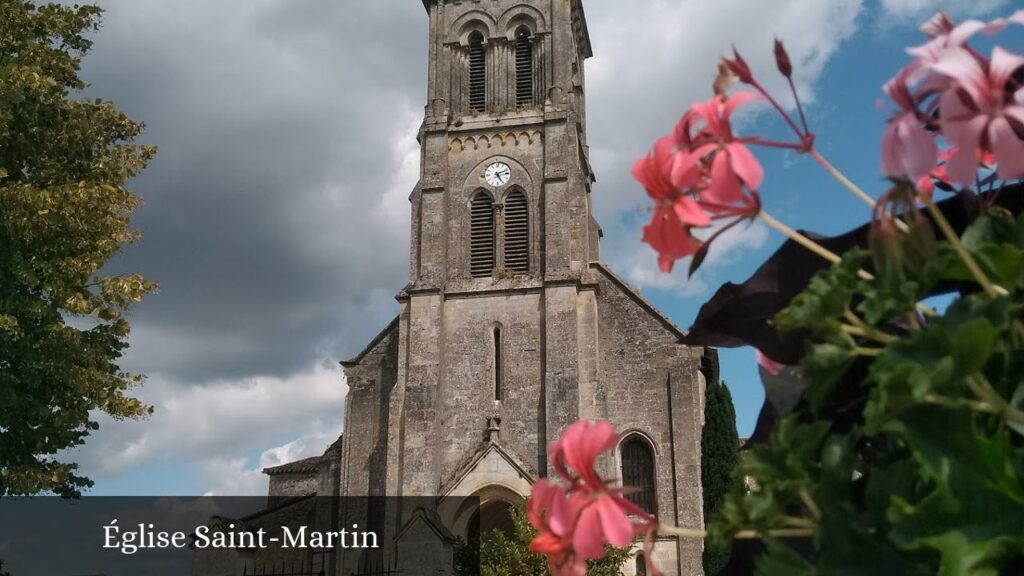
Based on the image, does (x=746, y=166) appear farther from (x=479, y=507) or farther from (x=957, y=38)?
(x=479, y=507)

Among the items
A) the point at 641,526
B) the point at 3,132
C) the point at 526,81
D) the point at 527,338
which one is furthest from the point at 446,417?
the point at 641,526

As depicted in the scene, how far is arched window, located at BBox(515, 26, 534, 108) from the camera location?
2586cm

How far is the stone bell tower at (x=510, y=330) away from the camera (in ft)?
71.7

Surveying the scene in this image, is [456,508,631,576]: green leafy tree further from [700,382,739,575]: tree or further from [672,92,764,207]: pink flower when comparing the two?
[672,92,764,207]: pink flower

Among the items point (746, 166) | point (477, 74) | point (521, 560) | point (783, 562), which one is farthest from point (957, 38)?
point (477, 74)

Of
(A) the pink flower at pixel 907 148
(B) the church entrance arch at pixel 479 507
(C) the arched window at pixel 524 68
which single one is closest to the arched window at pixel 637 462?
(B) the church entrance arch at pixel 479 507

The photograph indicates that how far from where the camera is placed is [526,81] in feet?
85.6

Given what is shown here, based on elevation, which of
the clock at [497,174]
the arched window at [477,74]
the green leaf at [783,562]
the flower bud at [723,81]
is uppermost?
the arched window at [477,74]

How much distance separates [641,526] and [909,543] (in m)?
0.37

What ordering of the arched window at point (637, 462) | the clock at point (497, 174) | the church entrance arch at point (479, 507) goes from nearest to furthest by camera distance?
the church entrance arch at point (479, 507), the arched window at point (637, 462), the clock at point (497, 174)

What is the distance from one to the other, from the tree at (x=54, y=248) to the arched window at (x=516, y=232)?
12.8m

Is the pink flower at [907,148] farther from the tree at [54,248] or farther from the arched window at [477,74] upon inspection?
the arched window at [477,74]

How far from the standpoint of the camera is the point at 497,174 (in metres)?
24.8

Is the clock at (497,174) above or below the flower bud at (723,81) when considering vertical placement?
above
